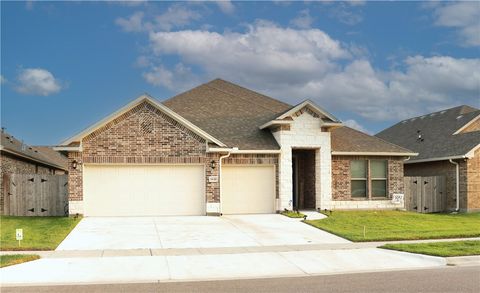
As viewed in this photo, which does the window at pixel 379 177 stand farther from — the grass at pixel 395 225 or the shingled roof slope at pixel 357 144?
the grass at pixel 395 225

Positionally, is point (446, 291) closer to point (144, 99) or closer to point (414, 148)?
point (144, 99)

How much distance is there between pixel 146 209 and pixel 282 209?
604 cm

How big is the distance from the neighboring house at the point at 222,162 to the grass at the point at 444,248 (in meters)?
9.30

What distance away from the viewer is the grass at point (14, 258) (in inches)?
534

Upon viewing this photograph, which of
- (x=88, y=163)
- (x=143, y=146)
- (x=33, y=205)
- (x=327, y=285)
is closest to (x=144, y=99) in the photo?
(x=143, y=146)

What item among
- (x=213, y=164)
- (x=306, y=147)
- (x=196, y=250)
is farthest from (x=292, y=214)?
(x=196, y=250)

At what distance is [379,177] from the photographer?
27.7 metres

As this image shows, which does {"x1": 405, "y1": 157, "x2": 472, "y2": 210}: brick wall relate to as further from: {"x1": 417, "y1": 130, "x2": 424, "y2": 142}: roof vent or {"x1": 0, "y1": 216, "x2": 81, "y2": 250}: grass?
{"x1": 0, "y1": 216, "x2": 81, "y2": 250}: grass

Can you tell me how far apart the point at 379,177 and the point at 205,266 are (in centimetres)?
1594

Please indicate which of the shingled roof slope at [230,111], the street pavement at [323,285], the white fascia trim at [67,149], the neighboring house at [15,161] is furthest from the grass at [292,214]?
the neighboring house at [15,161]

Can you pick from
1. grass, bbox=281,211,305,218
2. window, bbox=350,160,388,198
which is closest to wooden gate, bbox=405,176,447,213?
window, bbox=350,160,388,198

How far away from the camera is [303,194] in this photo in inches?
1101

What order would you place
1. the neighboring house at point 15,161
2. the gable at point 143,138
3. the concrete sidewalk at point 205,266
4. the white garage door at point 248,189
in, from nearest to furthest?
the concrete sidewalk at point 205,266 < the gable at point 143,138 < the neighboring house at point 15,161 < the white garage door at point 248,189

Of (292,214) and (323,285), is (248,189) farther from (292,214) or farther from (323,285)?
(323,285)
